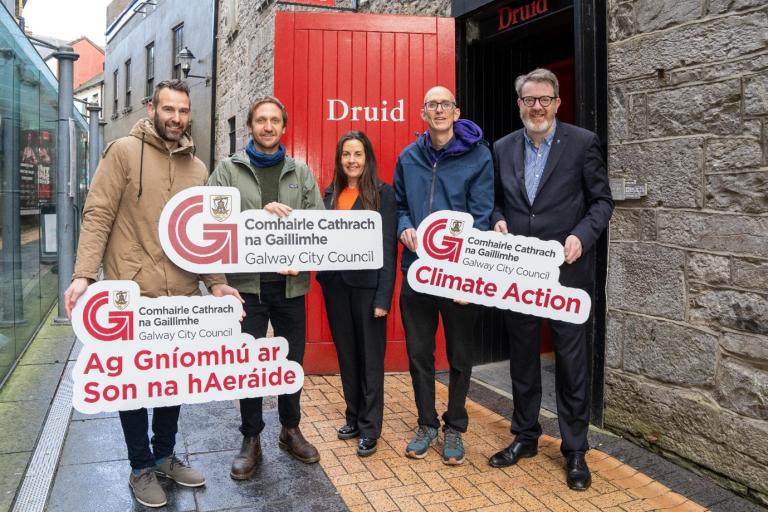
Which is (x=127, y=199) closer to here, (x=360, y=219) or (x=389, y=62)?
(x=360, y=219)

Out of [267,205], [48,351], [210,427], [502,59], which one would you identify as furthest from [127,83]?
[267,205]

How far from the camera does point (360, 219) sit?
3299 millimetres

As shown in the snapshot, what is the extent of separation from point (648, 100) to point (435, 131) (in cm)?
121

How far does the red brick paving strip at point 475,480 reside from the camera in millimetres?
2955

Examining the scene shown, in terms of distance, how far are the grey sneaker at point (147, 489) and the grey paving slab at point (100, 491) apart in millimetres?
30

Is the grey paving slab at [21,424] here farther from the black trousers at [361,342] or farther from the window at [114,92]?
the window at [114,92]

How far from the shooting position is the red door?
16.1ft

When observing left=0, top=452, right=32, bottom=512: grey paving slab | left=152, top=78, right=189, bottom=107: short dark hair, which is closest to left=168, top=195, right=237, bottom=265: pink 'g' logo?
left=152, top=78, right=189, bottom=107: short dark hair

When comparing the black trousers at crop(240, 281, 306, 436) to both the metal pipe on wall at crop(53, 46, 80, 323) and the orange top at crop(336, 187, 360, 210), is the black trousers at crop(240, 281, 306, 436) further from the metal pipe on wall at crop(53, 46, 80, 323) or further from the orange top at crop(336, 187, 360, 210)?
the metal pipe on wall at crop(53, 46, 80, 323)

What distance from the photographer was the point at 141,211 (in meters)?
Result: 2.85

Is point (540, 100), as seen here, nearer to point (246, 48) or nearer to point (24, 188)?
point (24, 188)

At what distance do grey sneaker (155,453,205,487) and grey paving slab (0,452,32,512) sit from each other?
65 cm

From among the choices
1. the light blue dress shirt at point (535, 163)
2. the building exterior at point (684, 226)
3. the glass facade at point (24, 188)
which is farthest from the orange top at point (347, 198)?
the glass facade at point (24, 188)

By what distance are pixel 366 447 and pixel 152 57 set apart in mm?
18108
